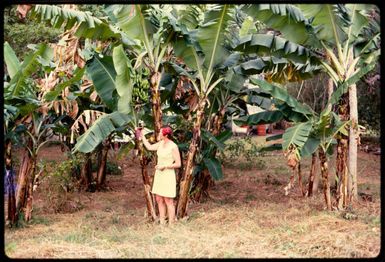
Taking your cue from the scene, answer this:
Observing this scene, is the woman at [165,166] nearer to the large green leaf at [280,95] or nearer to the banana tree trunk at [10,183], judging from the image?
the large green leaf at [280,95]

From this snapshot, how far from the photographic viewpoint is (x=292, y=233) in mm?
5992

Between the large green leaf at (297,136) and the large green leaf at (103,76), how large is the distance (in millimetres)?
2705

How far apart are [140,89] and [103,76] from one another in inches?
27.2

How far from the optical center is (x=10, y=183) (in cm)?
665

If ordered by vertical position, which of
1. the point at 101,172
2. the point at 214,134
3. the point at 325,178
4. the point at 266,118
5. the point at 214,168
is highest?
the point at 266,118

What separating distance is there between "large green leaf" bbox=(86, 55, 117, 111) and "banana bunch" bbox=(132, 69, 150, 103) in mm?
453

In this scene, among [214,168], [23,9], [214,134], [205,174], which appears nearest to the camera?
[23,9]

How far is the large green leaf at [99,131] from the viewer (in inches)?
266

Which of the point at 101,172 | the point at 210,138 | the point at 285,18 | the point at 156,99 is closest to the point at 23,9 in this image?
the point at 156,99

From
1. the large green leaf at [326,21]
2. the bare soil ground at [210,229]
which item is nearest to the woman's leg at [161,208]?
the bare soil ground at [210,229]

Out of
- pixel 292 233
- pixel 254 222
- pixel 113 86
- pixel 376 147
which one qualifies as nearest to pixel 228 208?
pixel 254 222

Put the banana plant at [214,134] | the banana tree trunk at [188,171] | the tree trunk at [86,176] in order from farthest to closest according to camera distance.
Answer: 1. the tree trunk at [86,176]
2. the banana plant at [214,134]
3. the banana tree trunk at [188,171]

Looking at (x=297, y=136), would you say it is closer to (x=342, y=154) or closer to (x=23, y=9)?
(x=342, y=154)

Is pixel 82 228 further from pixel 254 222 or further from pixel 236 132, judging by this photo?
pixel 236 132
